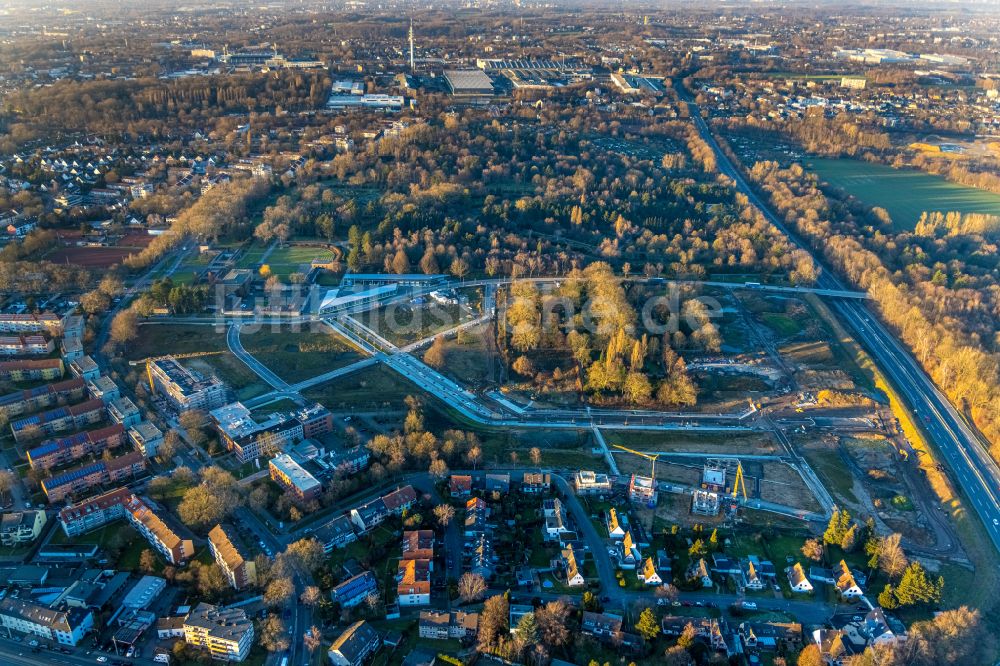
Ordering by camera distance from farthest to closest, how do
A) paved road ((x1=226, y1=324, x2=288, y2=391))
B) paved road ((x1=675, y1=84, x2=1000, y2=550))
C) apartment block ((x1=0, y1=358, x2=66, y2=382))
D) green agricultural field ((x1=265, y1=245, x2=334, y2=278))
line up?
green agricultural field ((x1=265, y1=245, x2=334, y2=278)) → paved road ((x1=226, y1=324, x2=288, y2=391)) → apartment block ((x1=0, y1=358, x2=66, y2=382)) → paved road ((x1=675, y1=84, x2=1000, y2=550))

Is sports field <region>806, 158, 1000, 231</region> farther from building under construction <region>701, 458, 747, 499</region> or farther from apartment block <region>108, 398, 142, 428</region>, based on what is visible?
apartment block <region>108, 398, 142, 428</region>

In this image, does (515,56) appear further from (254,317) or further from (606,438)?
(606,438)

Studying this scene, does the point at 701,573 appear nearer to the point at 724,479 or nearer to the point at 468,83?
the point at 724,479

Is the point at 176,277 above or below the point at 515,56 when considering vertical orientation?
below

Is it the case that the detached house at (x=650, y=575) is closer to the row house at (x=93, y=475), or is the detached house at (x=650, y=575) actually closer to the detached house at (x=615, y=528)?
the detached house at (x=615, y=528)

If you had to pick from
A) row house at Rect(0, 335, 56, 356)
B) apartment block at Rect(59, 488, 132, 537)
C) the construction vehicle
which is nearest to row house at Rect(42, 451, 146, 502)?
apartment block at Rect(59, 488, 132, 537)

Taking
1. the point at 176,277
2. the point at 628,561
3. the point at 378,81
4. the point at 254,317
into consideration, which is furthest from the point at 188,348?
the point at 378,81

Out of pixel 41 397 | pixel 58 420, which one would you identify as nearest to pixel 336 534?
pixel 58 420
